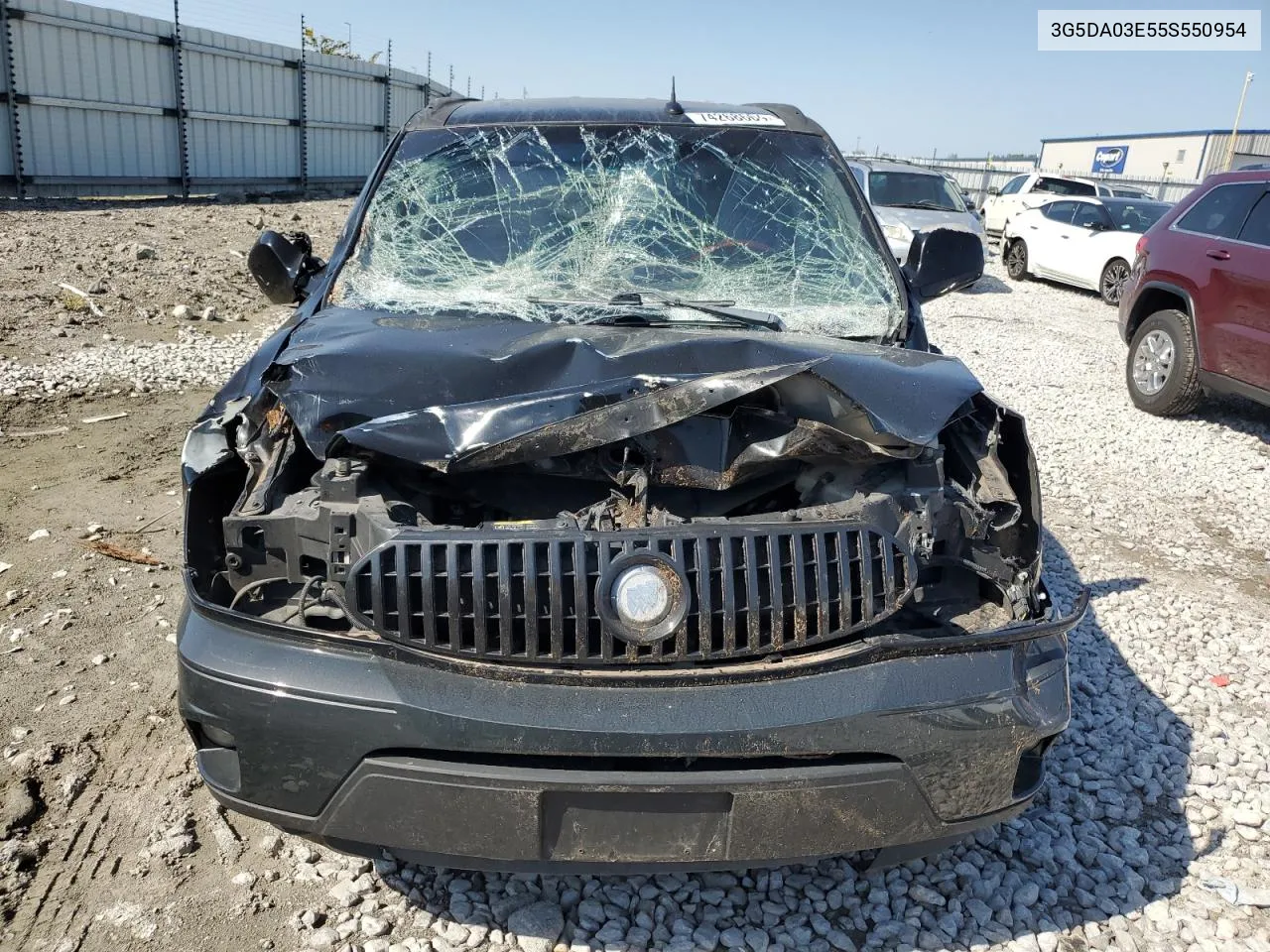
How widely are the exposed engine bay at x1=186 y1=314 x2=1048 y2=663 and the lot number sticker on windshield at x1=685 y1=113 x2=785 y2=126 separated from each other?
149cm

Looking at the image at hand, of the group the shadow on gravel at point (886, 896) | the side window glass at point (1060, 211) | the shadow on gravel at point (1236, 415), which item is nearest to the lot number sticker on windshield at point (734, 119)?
the shadow on gravel at point (886, 896)

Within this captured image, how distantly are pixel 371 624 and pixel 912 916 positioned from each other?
1.57 meters

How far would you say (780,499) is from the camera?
240 cm

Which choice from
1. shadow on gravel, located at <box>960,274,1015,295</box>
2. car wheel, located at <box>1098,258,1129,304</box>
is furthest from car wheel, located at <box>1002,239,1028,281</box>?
car wheel, located at <box>1098,258,1129,304</box>

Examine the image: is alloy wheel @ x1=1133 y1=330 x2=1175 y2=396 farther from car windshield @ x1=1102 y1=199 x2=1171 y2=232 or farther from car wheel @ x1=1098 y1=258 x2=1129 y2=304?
car windshield @ x1=1102 y1=199 x2=1171 y2=232

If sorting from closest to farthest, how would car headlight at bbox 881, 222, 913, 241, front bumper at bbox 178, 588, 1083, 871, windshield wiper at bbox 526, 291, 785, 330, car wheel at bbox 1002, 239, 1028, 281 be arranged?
1. front bumper at bbox 178, 588, 1083, 871
2. windshield wiper at bbox 526, 291, 785, 330
3. car headlight at bbox 881, 222, 913, 241
4. car wheel at bbox 1002, 239, 1028, 281

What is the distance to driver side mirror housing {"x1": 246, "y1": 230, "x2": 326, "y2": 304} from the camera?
335 cm

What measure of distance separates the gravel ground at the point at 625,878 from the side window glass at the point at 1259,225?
2.10 metres

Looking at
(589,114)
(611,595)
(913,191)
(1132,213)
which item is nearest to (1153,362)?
(589,114)

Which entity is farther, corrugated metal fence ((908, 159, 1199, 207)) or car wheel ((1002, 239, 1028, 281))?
corrugated metal fence ((908, 159, 1199, 207))

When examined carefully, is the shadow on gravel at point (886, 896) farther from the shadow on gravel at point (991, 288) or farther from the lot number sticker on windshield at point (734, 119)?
the shadow on gravel at point (991, 288)

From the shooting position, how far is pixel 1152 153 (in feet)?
138

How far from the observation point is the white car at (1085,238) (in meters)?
13.0

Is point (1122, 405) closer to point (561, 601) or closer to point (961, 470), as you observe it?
point (961, 470)
